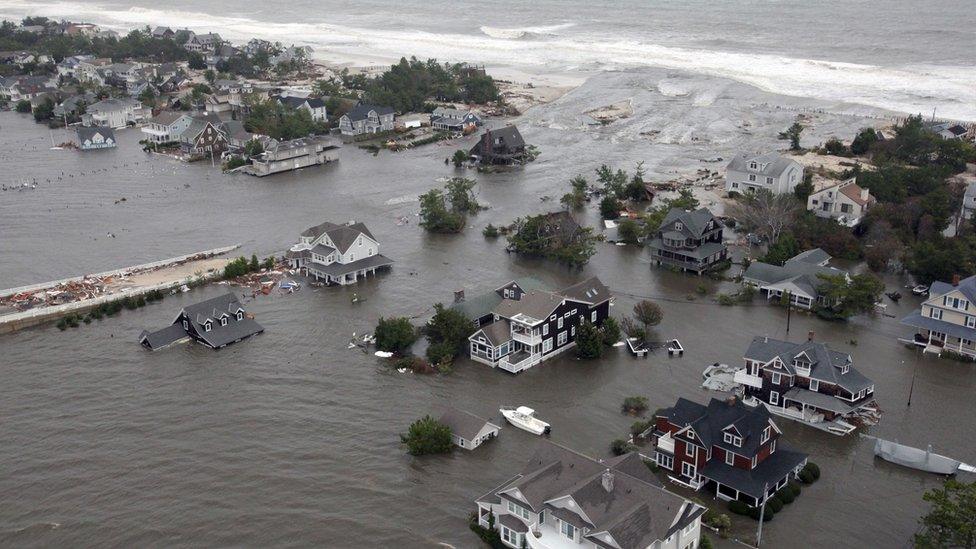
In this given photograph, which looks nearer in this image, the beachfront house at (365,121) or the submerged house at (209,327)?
the submerged house at (209,327)

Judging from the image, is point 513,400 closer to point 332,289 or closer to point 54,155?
point 332,289

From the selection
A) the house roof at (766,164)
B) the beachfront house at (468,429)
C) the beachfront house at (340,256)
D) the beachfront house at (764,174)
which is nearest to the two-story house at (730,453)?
the beachfront house at (468,429)

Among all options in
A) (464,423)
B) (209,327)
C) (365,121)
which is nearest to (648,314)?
(464,423)

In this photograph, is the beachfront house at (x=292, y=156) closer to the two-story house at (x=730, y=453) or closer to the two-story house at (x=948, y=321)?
the two-story house at (x=948, y=321)

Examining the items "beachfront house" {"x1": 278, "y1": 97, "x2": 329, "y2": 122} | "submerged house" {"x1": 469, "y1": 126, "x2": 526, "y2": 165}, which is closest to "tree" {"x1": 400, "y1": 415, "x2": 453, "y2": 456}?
"submerged house" {"x1": 469, "y1": 126, "x2": 526, "y2": 165}

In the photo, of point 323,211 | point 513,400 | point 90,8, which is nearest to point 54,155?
point 323,211

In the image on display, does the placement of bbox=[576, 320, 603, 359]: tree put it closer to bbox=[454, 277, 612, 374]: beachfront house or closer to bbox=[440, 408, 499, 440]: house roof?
bbox=[454, 277, 612, 374]: beachfront house
